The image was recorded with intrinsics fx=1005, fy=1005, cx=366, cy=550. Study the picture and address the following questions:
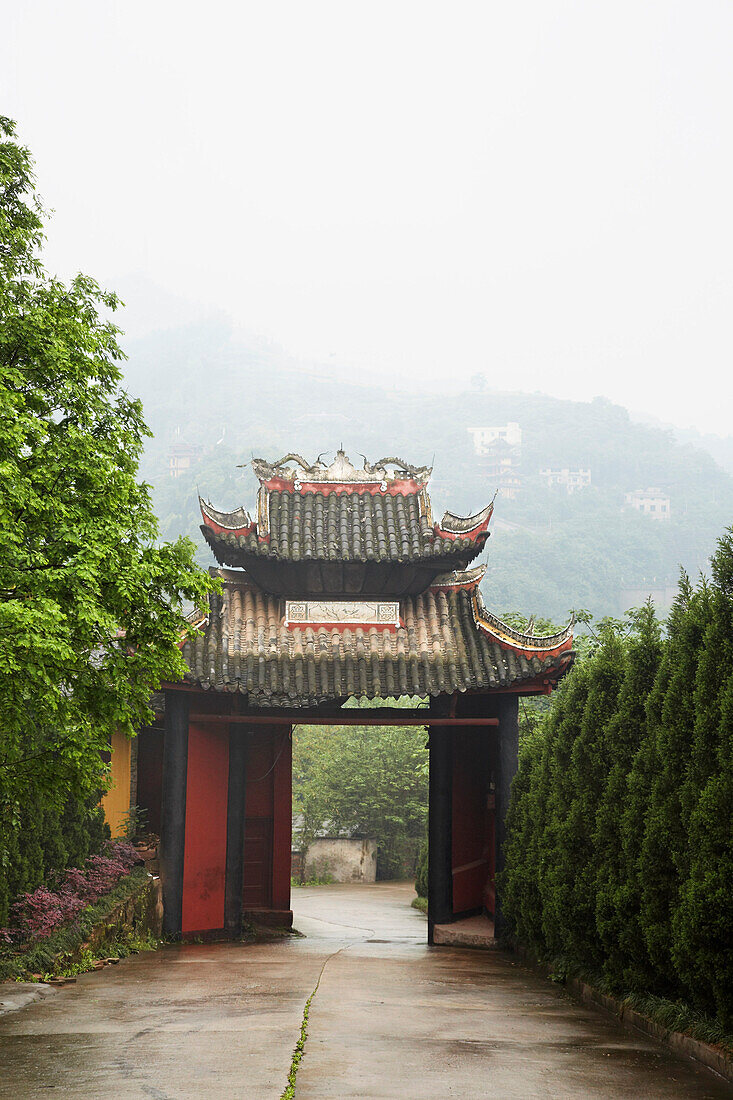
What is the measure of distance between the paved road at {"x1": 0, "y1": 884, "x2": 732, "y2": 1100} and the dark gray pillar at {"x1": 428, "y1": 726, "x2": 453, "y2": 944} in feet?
12.9

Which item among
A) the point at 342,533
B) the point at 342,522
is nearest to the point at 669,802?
the point at 342,533

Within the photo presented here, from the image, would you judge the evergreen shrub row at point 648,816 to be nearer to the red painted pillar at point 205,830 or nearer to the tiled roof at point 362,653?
the tiled roof at point 362,653

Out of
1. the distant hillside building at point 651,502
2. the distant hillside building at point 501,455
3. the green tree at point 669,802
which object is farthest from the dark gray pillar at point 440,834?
the distant hillside building at point 651,502

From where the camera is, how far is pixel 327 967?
35.4ft

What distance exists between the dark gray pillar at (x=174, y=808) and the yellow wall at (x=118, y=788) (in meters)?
1.05

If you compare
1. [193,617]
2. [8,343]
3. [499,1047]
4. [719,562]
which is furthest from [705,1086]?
[193,617]

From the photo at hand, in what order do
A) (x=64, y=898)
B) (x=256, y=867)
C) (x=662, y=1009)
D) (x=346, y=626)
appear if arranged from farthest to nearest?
(x=256, y=867), (x=346, y=626), (x=64, y=898), (x=662, y=1009)

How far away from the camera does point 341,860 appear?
3419cm

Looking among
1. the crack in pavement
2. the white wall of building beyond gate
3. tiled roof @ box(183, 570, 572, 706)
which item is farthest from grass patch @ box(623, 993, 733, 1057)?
the white wall of building beyond gate

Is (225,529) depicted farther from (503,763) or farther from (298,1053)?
(298,1053)

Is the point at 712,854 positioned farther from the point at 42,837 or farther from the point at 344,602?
the point at 344,602

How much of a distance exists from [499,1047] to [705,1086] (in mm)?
1315

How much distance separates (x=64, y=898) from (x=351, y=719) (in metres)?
5.16

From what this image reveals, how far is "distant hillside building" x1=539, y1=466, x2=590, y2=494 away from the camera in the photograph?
142m
